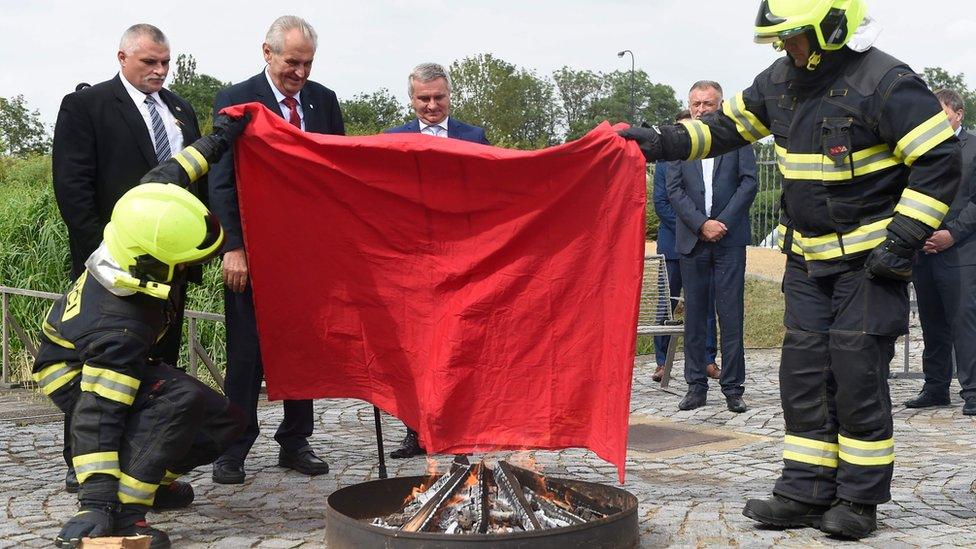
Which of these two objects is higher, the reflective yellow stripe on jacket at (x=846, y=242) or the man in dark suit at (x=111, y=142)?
the man in dark suit at (x=111, y=142)

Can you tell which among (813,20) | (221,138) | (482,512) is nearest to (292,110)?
(221,138)

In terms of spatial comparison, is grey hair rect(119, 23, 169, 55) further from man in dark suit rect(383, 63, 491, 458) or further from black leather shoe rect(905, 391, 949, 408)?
black leather shoe rect(905, 391, 949, 408)

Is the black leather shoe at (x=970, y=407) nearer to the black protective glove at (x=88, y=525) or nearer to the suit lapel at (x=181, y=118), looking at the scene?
the suit lapel at (x=181, y=118)

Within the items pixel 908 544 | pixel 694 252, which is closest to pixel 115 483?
pixel 908 544

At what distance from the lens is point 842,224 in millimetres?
5230

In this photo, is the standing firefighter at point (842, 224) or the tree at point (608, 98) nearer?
the standing firefighter at point (842, 224)

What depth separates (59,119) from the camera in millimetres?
6199

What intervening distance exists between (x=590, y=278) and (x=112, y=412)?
2175mm

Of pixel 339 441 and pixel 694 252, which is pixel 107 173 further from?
pixel 694 252

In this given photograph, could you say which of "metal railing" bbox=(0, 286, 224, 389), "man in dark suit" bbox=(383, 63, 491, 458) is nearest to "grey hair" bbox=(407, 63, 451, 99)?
"man in dark suit" bbox=(383, 63, 491, 458)

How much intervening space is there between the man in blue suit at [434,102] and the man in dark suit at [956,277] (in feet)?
13.2

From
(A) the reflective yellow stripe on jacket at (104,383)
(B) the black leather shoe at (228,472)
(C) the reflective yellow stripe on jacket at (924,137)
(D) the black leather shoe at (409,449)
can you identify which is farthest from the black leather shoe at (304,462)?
(C) the reflective yellow stripe on jacket at (924,137)

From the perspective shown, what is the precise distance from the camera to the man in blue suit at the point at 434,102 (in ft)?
22.2

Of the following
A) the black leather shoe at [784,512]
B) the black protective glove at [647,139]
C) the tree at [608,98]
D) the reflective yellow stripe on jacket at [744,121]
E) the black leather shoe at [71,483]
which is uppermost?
the tree at [608,98]
